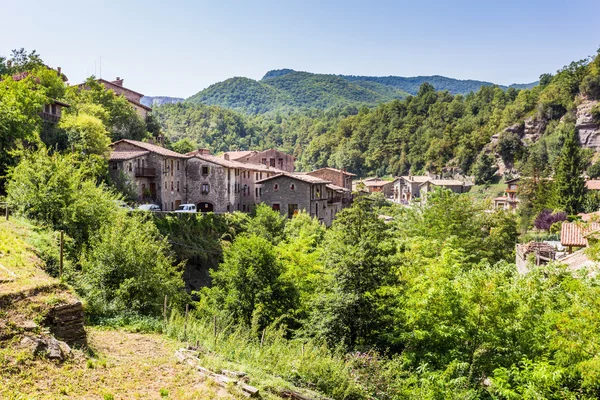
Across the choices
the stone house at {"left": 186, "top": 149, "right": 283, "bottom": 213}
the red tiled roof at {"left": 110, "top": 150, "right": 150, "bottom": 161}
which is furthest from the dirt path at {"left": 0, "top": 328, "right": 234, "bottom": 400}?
the stone house at {"left": 186, "top": 149, "right": 283, "bottom": 213}

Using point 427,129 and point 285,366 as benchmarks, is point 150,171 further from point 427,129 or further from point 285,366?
point 427,129

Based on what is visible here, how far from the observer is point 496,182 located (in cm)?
11438

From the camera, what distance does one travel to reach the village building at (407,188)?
11827cm

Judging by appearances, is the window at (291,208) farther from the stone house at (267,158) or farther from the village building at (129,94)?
the village building at (129,94)

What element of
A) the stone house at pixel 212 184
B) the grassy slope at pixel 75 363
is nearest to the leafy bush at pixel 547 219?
the stone house at pixel 212 184

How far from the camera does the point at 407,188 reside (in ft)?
396

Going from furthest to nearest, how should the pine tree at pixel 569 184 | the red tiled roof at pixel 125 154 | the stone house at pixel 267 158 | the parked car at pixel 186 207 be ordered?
1. the stone house at pixel 267 158
2. the pine tree at pixel 569 184
3. the parked car at pixel 186 207
4. the red tiled roof at pixel 125 154

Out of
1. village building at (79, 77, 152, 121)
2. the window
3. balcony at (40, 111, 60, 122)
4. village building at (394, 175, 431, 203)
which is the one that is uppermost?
village building at (79, 77, 152, 121)

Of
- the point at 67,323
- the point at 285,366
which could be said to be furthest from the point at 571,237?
the point at 67,323

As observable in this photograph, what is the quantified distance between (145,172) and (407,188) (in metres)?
83.6

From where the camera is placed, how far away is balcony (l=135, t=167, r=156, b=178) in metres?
46.5

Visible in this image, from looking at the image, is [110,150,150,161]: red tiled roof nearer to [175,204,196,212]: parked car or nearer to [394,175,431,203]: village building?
[175,204,196,212]: parked car

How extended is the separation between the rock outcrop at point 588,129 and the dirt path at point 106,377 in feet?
354

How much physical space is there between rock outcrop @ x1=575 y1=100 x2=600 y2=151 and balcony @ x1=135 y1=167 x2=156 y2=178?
294 feet
